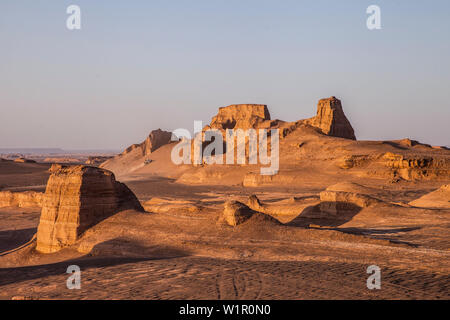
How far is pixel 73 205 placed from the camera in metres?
14.0

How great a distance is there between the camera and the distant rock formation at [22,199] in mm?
26375

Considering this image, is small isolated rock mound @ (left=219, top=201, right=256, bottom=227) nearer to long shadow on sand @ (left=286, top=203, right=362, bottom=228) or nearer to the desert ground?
the desert ground

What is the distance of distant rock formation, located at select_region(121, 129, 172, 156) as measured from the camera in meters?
63.2

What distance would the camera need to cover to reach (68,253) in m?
13.1

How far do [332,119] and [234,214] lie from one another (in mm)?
35661

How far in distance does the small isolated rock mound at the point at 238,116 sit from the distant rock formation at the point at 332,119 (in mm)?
12234

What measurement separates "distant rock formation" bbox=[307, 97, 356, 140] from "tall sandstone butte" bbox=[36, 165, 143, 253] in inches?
1356

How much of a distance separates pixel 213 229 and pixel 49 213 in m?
5.66

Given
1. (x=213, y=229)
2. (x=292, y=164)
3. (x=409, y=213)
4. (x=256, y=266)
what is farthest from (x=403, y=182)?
(x=256, y=266)

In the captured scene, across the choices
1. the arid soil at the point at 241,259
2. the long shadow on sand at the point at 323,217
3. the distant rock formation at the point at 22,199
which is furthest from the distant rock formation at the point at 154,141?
the long shadow on sand at the point at 323,217
